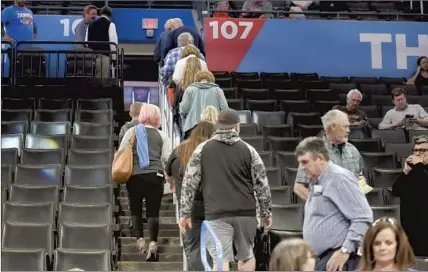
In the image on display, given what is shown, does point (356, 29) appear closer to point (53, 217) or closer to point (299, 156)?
point (53, 217)

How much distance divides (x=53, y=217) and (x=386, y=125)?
11.6 feet

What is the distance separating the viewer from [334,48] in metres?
11.5

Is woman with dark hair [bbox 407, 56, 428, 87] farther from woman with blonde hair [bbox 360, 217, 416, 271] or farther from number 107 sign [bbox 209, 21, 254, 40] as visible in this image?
woman with blonde hair [bbox 360, 217, 416, 271]

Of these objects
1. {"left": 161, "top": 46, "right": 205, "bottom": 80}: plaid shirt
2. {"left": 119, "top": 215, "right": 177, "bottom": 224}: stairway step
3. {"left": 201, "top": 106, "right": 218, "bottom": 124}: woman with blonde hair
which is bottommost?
{"left": 119, "top": 215, "right": 177, "bottom": 224}: stairway step

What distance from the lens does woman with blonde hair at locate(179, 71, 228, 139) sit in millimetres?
6820

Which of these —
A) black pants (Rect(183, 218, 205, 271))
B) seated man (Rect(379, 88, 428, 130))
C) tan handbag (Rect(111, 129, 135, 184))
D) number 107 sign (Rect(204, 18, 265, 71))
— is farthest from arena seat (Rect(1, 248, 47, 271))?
number 107 sign (Rect(204, 18, 265, 71))

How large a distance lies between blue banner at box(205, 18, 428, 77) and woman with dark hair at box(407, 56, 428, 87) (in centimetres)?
48

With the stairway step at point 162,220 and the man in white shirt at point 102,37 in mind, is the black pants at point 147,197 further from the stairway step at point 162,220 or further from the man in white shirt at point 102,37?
the man in white shirt at point 102,37

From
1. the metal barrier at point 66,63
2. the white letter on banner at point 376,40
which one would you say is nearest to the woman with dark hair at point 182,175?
the metal barrier at point 66,63

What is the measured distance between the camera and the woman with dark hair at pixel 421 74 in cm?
1086

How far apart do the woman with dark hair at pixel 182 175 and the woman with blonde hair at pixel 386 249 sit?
1.42 metres

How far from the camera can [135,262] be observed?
6.67 m

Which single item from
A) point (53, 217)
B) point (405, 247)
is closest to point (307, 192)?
point (405, 247)

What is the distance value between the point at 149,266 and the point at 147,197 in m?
0.51
